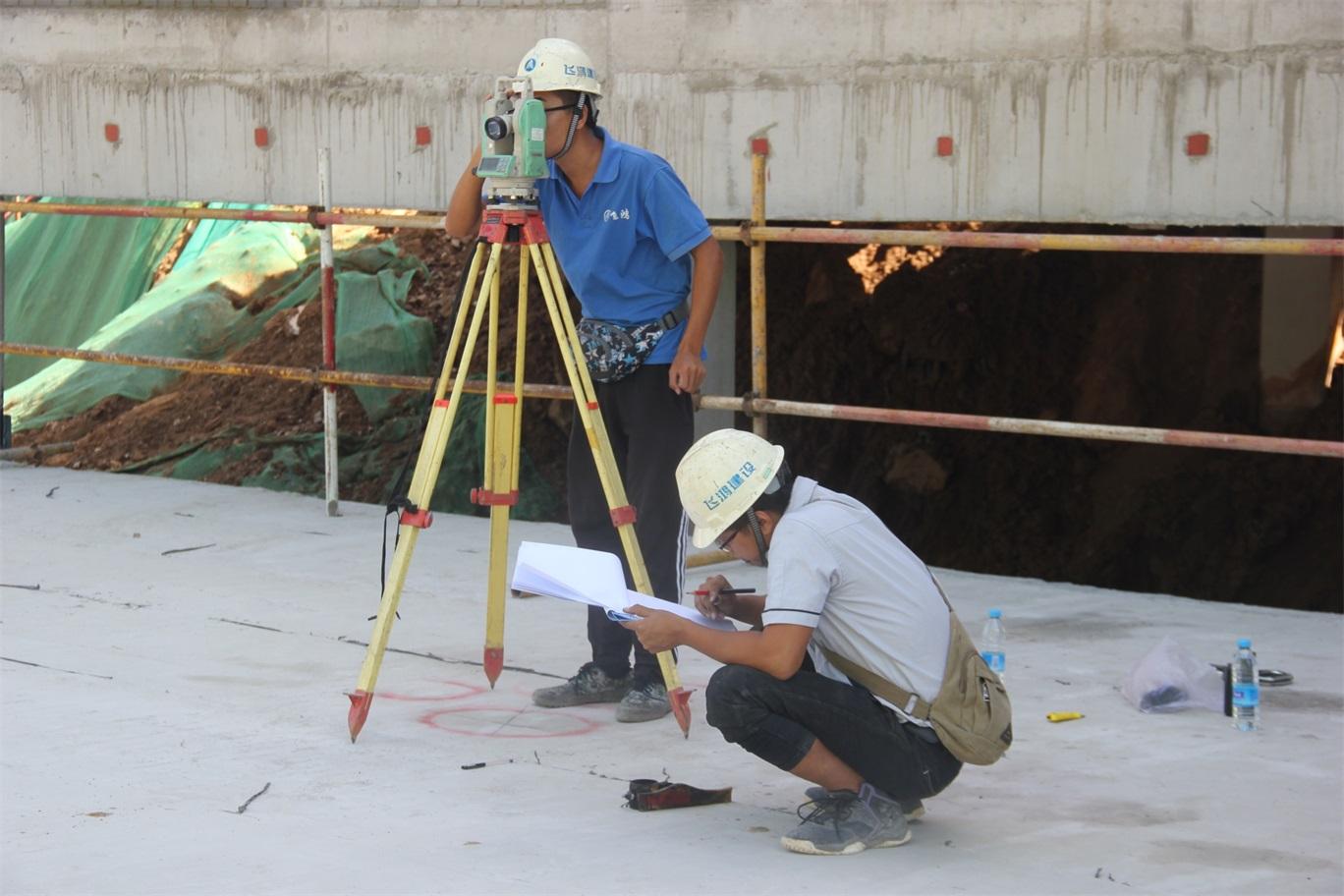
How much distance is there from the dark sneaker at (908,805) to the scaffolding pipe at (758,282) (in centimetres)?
288

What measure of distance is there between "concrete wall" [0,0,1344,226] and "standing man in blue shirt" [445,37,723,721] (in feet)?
7.39

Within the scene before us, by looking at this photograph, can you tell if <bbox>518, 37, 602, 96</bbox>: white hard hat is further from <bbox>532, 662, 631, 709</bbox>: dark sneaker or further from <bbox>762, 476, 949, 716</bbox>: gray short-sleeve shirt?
<bbox>532, 662, 631, 709</bbox>: dark sneaker

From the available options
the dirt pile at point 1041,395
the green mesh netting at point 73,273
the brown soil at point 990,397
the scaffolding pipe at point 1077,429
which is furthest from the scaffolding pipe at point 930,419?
the green mesh netting at point 73,273

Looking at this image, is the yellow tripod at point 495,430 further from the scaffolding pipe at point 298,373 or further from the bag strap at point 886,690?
the scaffolding pipe at point 298,373

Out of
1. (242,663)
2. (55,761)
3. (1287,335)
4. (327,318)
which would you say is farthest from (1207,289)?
(55,761)

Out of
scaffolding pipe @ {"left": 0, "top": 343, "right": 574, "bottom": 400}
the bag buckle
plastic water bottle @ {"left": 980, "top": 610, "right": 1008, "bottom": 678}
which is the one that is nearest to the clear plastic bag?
plastic water bottle @ {"left": 980, "top": 610, "right": 1008, "bottom": 678}

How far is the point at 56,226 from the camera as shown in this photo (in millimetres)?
13047

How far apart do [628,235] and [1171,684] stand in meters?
1.95

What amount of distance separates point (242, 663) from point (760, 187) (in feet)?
8.76

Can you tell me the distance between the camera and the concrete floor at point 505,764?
3555 millimetres

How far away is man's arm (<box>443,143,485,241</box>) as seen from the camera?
471 centimetres

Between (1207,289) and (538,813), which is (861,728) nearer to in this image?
(538,813)

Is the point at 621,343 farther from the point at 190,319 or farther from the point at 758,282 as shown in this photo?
the point at 190,319

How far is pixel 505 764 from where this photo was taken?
4332 mm
